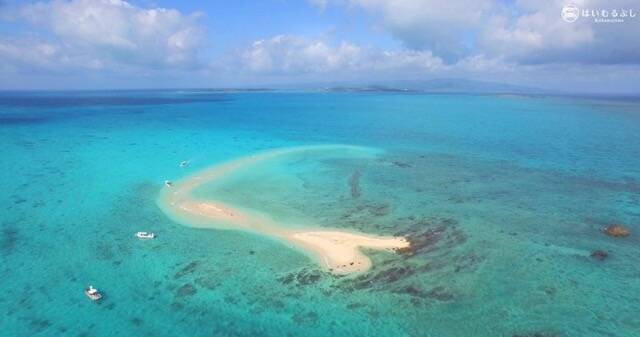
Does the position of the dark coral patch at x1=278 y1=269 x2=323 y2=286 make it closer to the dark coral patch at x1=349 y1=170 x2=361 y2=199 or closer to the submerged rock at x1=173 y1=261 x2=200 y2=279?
the submerged rock at x1=173 y1=261 x2=200 y2=279

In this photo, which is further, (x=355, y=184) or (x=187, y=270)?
(x=355, y=184)

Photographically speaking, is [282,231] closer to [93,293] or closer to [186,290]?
[186,290]

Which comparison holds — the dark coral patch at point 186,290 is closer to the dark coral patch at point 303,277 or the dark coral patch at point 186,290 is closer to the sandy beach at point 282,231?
the dark coral patch at point 303,277

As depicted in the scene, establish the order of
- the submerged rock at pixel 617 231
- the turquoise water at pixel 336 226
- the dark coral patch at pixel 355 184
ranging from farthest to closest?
the dark coral patch at pixel 355 184 → the submerged rock at pixel 617 231 → the turquoise water at pixel 336 226

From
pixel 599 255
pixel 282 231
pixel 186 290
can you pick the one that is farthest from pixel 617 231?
pixel 186 290

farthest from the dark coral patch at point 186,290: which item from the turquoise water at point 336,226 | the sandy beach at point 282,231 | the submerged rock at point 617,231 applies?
the submerged rock at point 617,231

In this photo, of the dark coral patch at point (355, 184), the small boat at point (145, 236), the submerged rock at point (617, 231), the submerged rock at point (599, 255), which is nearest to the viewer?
the submerged rock at point (599, 255)

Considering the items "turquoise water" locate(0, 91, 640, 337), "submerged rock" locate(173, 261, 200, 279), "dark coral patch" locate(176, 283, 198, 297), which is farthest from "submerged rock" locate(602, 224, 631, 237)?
"submerged rock" locate(173, 261, 200, 279)
